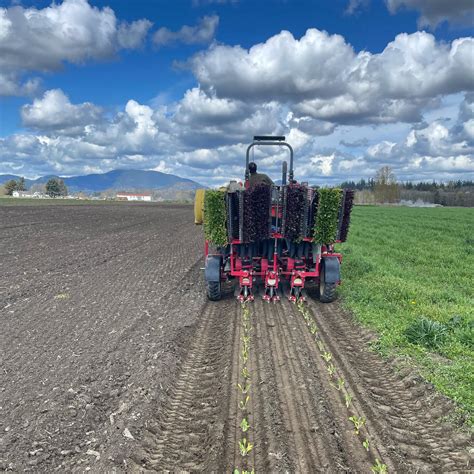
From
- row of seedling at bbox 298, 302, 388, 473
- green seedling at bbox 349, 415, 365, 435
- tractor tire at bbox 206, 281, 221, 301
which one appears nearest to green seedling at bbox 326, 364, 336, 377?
row of seedling at bbox 298, 302, 388, 473

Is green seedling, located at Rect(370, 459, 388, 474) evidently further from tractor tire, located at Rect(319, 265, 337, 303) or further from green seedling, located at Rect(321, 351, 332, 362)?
tractor tire, located at Rect(319, 265, 337, 303)

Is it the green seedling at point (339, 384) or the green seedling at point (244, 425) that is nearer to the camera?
the green seedling at point (244, 425)

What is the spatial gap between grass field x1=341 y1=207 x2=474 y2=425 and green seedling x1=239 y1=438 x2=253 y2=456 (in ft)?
7.64

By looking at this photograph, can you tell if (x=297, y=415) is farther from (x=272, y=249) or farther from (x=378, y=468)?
(x=272, y=249)

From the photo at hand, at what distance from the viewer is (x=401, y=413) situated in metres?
4.76

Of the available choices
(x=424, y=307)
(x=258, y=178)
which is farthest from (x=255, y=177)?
(x=424, y=307)

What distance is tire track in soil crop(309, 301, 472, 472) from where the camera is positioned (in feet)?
12.9

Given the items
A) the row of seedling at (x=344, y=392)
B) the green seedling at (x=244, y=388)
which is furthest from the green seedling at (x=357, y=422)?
the green seedling at (x=244, y=388)

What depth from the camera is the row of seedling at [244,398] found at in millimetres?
3852

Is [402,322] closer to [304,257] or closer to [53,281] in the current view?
[304,257]

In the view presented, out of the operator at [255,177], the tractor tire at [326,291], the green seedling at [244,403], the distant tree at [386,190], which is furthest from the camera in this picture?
the distant tree at [386,190]

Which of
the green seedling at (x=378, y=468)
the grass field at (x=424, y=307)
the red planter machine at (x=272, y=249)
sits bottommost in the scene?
the green seedling at (x=378, y=468)

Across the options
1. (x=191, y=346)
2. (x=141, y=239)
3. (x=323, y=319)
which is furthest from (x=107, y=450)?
(x=141, y=239)

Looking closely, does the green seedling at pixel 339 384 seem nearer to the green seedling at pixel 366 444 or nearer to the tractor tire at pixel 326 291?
the green seedling at pixel 366 444
